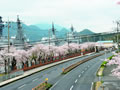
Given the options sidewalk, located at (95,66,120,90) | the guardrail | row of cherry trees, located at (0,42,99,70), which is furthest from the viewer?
row of cherry trees, located at (0,42,99,70)

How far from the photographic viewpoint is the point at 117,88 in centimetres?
1908

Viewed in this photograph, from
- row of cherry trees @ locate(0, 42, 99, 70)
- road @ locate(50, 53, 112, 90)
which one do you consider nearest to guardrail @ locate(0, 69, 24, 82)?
row of cherry trees @ locate(0, 42, 99, 70)

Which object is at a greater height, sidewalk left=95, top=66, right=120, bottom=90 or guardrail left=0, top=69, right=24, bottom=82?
sidewalk left=95, top=66, right=120, bottom=90

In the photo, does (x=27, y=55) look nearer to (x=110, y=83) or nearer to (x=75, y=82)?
(x=75, y=82)

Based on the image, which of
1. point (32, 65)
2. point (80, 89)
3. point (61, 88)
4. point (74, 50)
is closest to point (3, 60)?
point (32, 65)

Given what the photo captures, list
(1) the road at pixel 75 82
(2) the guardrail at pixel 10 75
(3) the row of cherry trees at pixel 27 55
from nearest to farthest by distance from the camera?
(1) the road at pixel 75 82 → (2) the guardrail at pixel 10 75 → (3) the row of cherry trees at pixel 27 55

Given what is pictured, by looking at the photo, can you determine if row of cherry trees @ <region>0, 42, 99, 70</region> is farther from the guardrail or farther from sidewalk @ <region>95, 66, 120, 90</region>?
sidewalk @ <region>95, 66, 120, 90</region>

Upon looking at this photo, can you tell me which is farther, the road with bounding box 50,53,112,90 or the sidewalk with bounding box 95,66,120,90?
the road with bounding box 50,53,112,90

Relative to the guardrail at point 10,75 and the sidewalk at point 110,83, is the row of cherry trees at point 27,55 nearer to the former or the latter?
the guardrail at point 10,75

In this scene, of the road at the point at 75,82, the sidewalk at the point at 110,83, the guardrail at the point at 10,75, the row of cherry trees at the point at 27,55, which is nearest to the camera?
the sidewalk at the point at 110,83

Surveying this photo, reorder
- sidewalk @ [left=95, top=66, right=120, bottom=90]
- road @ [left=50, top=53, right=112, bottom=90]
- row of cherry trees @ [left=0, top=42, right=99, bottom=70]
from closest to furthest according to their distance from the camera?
sidewalk @ [left=95, top=66, right=120, bottom=90], road @ [left=50, top=53, right=112, bottom=90], row of cherry trees @ [left=0, top=42, right=99, bottom=70]

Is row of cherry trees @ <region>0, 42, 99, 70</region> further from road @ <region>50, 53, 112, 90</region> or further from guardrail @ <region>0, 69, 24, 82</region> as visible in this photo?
road @ <region>50, 53, 112, 90</region>

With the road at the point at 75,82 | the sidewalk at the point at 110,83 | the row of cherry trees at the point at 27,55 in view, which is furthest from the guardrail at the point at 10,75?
the sidewalk at the point at 110,83

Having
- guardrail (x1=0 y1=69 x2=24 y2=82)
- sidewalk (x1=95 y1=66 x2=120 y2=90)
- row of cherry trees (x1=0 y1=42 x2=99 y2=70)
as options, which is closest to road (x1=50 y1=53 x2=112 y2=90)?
sidewalk (x1=95 y1=66 x2=120 y2=90)
